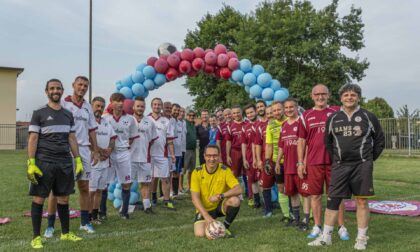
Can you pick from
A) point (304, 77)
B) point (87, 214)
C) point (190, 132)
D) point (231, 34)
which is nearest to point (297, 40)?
point (304, 77)

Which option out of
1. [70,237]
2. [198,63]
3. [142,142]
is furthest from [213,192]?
[198,63]

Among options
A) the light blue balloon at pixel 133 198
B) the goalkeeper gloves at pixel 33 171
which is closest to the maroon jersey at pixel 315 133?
the goalkeeper gloves at pixel 33 171

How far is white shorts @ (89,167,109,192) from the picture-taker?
6.70 metres

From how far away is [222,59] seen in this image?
32.7ft

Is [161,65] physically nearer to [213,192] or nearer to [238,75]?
[238,75]

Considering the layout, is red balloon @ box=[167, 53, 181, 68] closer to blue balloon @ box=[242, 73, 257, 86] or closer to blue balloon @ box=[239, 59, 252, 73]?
blue balloon @ box=[239, 59, 252, 73]

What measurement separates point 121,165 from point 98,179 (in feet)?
1.79

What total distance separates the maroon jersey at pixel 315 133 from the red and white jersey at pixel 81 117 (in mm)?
3176

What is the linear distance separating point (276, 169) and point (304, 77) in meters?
25.5

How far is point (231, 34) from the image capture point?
114 feet

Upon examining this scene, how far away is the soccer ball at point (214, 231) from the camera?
5.50 m

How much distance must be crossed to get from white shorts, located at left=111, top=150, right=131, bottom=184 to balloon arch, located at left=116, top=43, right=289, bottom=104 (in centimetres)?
236

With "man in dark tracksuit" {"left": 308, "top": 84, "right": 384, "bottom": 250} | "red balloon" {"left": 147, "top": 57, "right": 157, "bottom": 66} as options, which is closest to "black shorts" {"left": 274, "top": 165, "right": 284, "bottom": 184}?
"man in dark tracksuit" {"left": 308, "top": 84, "right": 384, "bottom": 250}

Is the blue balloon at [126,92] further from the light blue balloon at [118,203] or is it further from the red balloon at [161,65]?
the light blue balloon at [118,203]
